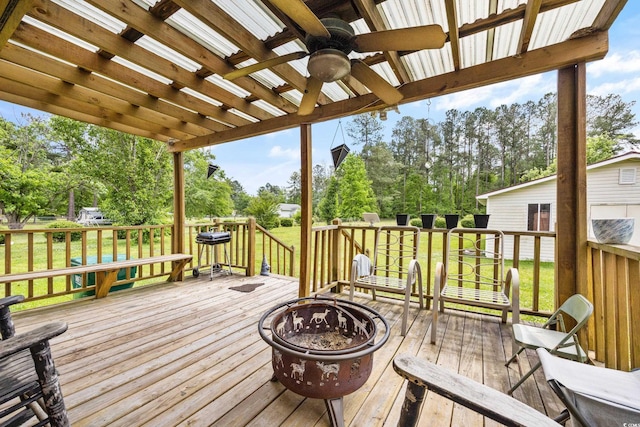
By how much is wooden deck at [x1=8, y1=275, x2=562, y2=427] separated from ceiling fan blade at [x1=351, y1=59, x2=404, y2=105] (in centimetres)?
215

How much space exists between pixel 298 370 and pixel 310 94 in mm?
1917

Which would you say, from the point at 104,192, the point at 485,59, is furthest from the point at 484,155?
the point at 104,192

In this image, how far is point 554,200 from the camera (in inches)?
264

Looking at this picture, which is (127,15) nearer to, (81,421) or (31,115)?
(81,421)

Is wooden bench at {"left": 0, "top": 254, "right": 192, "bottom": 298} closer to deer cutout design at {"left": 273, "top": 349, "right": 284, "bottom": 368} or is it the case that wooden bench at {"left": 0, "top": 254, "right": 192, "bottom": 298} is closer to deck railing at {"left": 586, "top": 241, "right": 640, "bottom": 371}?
deer cutout design at {"left": 273, "top": 349, "right": 284, "bottom": 368}

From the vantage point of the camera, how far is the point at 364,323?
5.78 ft

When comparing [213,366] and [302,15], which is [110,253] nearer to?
[213,366]

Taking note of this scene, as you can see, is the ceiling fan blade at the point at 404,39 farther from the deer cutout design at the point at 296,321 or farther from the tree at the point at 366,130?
the tree at the point at 366,130

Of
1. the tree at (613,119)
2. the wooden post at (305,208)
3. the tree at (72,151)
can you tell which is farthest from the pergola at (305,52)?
the tree at (613,119)

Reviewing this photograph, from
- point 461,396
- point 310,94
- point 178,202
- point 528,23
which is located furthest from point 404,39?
point 178,202

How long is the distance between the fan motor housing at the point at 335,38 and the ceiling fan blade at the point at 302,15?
0.34ft

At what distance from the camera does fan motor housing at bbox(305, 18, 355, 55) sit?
153 centimetres

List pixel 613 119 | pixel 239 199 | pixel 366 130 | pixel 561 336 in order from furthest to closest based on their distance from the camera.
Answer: pixel 239 199, pixel 366 130, pixel 613 119, pixel 561 336

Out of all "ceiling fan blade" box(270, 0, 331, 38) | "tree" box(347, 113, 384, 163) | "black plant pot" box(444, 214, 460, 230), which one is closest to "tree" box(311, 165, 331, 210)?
"tree" box(347, 113, 384, 163)
